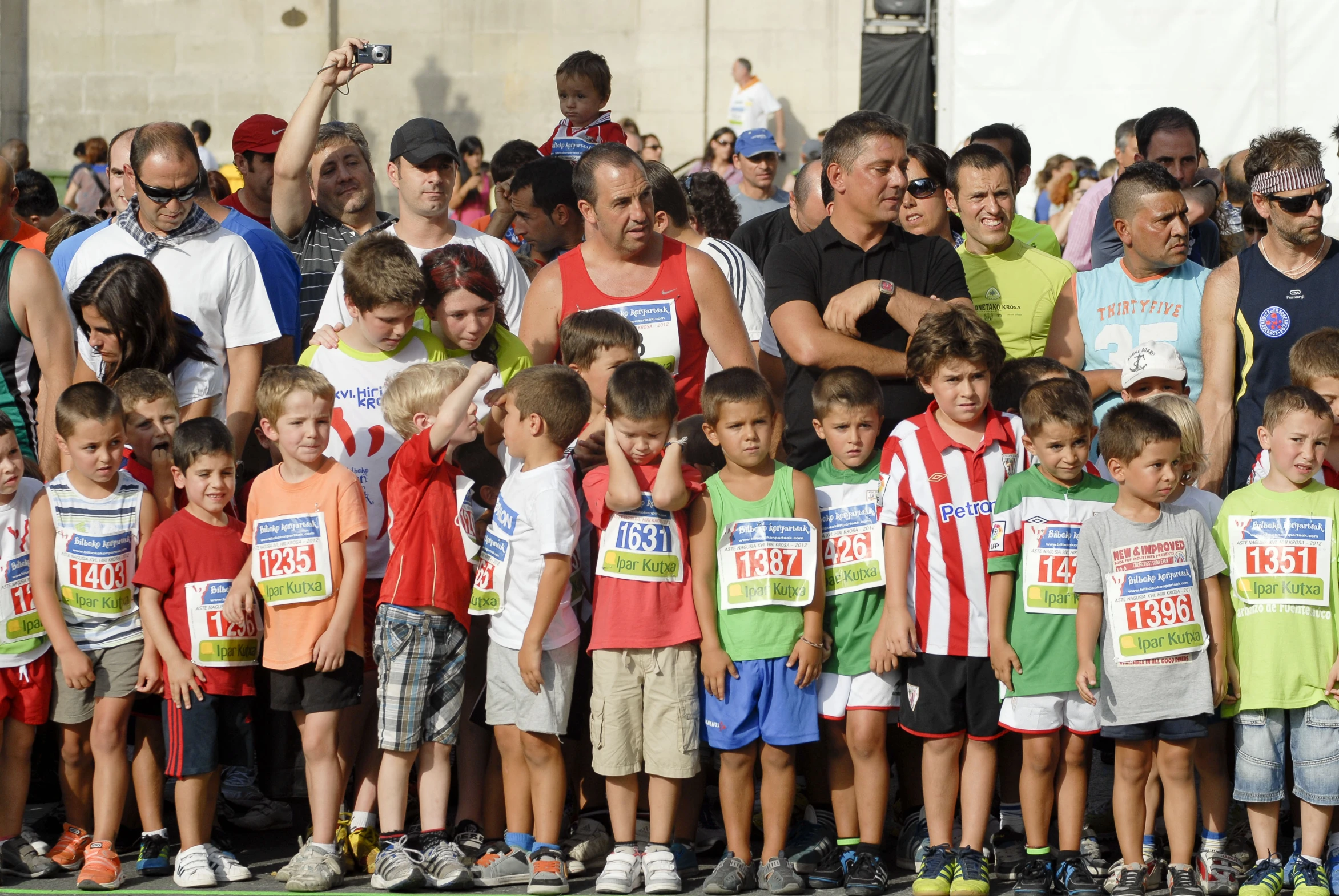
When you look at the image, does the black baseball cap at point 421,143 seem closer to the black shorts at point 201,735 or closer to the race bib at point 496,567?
the race bib at point 496,567

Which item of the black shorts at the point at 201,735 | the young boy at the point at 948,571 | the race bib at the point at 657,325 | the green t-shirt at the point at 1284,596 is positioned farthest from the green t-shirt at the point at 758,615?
the black shorts at the point at 201,735

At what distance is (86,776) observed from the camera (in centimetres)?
474

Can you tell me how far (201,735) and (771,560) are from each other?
1.83 metres

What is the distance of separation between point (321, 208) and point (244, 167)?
439mm

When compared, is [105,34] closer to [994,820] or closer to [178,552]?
[178,552]

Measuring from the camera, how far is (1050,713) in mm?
4359

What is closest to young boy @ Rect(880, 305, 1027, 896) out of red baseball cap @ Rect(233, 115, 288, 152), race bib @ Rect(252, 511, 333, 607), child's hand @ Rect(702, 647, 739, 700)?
child's hand @ Rect(702, 647, 739, 700)

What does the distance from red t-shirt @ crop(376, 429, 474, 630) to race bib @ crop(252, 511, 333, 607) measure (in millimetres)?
203

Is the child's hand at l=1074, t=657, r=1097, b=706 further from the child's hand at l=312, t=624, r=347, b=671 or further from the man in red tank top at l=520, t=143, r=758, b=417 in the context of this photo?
the child's hand at l=312, t=624, r=347, b=671

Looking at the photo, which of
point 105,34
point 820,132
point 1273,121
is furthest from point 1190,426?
point 105,34

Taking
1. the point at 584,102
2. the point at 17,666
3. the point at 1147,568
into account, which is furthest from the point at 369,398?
the point at 584,102

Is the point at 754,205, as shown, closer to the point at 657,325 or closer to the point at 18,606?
the point at 657,325

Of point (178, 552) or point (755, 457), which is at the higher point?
point (755, 457)

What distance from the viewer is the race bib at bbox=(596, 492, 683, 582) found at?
14.7 feet
